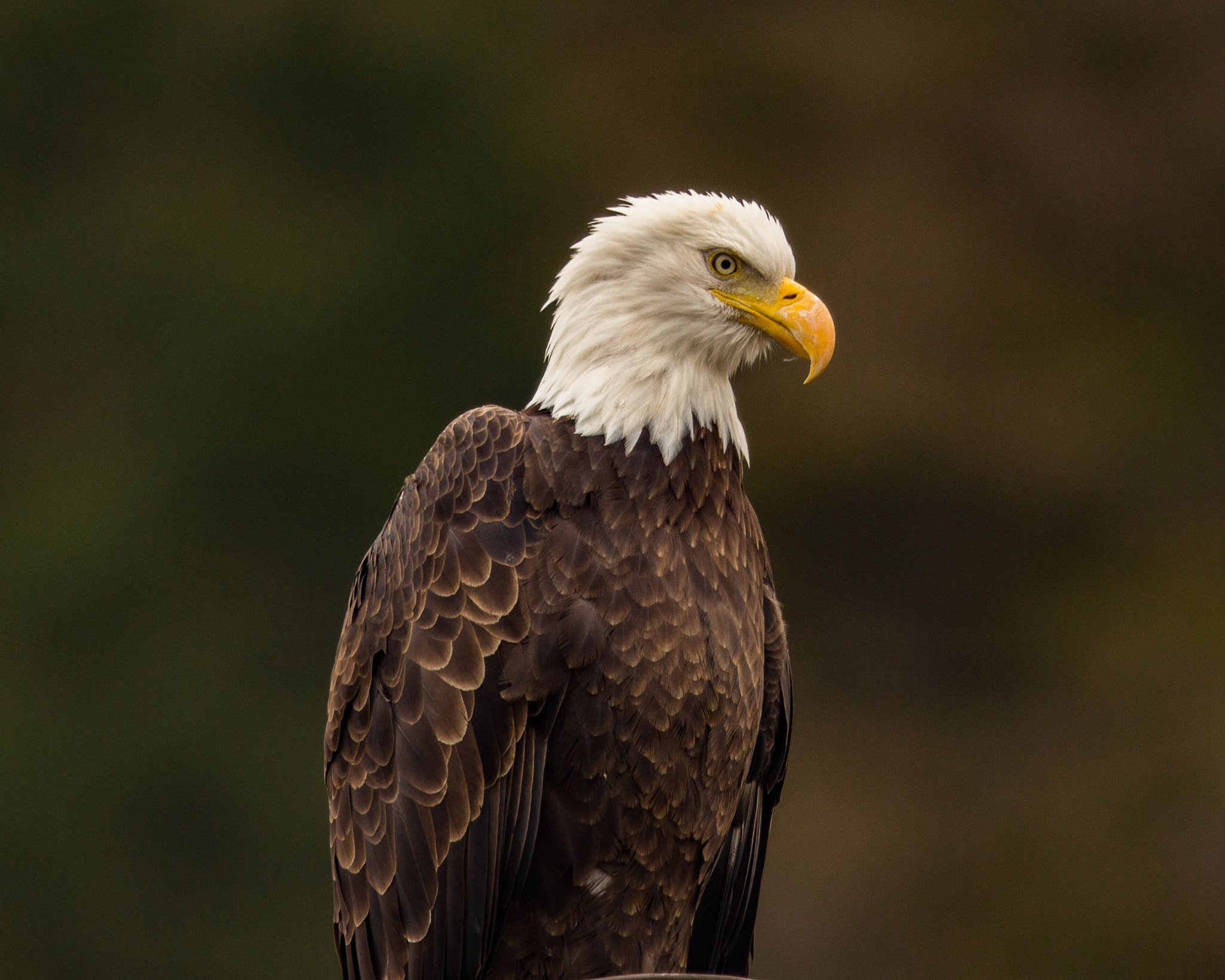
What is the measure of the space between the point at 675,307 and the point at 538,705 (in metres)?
0.88

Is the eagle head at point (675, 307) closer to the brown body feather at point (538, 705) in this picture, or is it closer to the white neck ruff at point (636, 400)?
the white neck ruff at point (636, 400)

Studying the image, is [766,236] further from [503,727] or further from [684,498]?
[503,727]

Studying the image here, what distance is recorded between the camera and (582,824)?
306cm

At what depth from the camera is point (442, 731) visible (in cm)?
300

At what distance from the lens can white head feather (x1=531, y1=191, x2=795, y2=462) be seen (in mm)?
3158

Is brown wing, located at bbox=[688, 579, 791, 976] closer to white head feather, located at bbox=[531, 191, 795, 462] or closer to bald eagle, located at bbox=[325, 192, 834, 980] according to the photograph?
bald eagle, located at bbox=[325, 192, 834, 980]

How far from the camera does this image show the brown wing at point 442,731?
9.78 feet

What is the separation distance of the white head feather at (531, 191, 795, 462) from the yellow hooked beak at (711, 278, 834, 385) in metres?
0.03

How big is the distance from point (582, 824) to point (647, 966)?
41cm

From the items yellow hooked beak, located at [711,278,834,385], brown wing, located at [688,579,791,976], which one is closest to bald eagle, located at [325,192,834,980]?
yellow hooked beak, located at [711,278,834,385]

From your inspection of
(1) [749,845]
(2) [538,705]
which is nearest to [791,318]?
(2) [538,705]

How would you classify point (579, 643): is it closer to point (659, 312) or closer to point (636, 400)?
point (636, 400)

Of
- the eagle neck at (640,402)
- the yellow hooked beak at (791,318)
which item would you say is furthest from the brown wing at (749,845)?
the yellow hooked beak at (791,318)

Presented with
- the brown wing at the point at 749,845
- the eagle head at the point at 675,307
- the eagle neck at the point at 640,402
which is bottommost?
the brown wing at the point at 749,845
